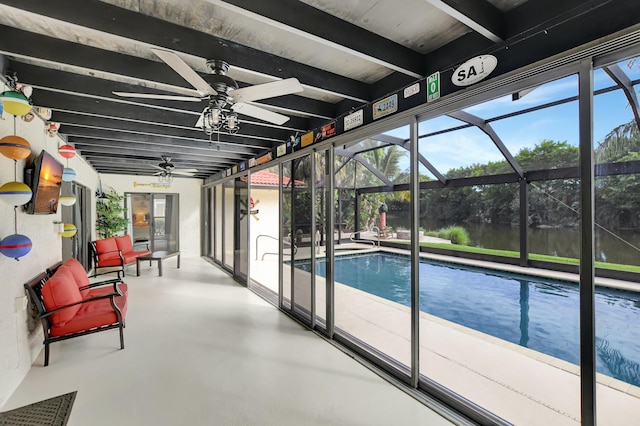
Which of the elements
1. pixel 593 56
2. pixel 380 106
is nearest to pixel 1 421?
pixel 380 106

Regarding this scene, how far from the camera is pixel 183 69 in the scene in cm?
189

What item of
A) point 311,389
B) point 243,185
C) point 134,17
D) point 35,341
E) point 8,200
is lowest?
point 311,389

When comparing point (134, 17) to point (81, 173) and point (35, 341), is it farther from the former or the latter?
point (81, 173)

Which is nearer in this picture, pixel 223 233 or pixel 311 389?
pixel 311 389

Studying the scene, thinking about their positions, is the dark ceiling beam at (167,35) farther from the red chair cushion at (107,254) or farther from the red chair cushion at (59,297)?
the red chair cushion at (107,254)

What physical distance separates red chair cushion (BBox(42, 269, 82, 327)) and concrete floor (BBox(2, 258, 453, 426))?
0.44 metres

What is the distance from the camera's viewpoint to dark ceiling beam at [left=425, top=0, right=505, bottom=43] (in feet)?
5.28

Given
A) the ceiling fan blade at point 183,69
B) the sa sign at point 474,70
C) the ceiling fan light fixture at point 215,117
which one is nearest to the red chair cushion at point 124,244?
the ceiling fan light fixture at point 215,117

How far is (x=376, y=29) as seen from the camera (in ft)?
6.89

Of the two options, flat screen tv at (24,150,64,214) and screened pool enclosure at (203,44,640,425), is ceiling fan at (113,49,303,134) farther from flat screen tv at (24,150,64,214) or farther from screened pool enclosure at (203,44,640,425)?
flat screen tv at (24,150,64,214)

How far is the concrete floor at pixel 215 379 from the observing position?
217 cm

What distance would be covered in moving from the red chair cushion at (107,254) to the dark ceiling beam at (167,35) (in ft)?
19.4

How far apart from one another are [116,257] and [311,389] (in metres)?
5.97

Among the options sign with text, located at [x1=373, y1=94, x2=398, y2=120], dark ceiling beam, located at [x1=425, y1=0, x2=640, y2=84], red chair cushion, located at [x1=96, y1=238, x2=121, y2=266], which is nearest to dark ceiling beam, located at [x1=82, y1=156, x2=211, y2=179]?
red chair cushion, located at [x1=96, y1=238, x2=121, y2=266]
